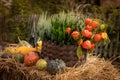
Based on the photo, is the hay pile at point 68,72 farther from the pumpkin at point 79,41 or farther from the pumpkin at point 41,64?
the pumpkin at point 79,41

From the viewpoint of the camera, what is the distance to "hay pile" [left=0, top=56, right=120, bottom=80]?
2.79m

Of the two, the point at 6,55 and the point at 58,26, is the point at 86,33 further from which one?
the point at 6,55

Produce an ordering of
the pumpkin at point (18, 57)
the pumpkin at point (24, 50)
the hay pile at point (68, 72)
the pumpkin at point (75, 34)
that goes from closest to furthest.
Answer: the hay pile at point (68, 72) → the pumpkin at point (75, 34) → the pumpkin at point (18, 57) → the pumpkin at point (24, 50)

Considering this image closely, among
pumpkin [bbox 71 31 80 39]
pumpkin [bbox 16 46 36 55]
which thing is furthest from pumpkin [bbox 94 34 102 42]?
pumpkin [bbox 16 46 36 55]

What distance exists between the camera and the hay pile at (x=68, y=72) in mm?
2787

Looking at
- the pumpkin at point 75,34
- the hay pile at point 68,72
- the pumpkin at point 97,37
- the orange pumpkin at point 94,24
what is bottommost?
the hay pile at point 68,72

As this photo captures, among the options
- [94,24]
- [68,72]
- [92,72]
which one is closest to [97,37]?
[94,24]

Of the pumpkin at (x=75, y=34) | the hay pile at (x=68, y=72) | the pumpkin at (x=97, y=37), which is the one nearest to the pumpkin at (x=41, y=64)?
the hay pile at (x=68, y=72)

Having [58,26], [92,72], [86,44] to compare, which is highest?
[58,26]

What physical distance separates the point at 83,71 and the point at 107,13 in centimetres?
395

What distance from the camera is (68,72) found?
9.19 ft

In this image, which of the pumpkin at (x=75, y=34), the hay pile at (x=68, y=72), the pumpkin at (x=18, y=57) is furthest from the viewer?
the pumpkin at (x=18, y=57)

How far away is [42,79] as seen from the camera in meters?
2.77

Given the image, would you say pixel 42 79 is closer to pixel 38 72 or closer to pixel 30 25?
pixel 38 72
